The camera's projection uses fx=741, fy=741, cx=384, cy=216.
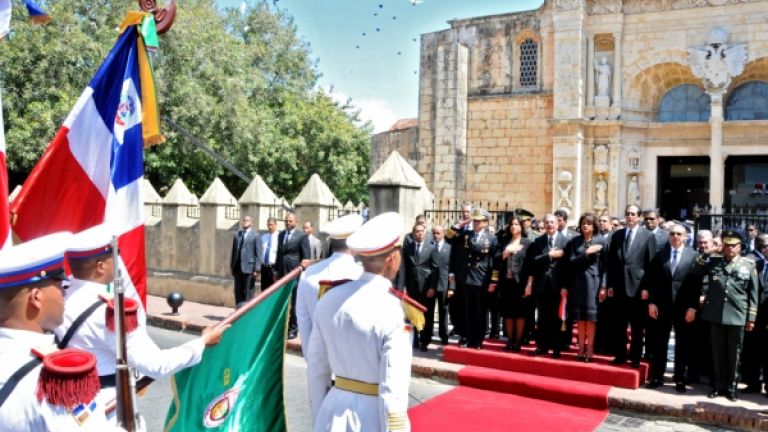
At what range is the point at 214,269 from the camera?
1655cm

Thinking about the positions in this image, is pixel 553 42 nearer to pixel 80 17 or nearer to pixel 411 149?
pixel 411 149

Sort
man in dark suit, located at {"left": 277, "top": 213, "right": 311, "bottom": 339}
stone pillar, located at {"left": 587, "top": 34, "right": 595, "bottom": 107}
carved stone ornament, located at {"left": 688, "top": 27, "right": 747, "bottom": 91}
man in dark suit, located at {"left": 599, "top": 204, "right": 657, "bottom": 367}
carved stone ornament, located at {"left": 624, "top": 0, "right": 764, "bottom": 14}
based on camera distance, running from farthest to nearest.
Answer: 1. stone pillar, located at {"left": 587, "top": 34, "right": 595, "bottom": 107}
2. carved stone ornament, located at {"left": 624, "top": 0, "right": 764, "bottom": 14}
3. carved stone ornament, located at {"left": 688, "top": 27, "right": 747, "bottom": 91}
4. man in dark suit, located at {"left": 277, "top": 213, "right": 311, "bottom": 339}
5. man in dark suit, located at {"left": 599, "top": 204, "right": 657, "bottom": 367}

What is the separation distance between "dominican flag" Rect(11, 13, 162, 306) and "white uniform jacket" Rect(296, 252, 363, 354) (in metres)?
1.19

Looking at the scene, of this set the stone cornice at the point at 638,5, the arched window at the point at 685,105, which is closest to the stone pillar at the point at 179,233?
the stone cornice at the point at 638,5

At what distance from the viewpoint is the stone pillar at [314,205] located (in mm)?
14461

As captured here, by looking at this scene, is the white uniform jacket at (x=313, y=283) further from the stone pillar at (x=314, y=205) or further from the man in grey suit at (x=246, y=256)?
the stone pillar at (x=314, y=205)

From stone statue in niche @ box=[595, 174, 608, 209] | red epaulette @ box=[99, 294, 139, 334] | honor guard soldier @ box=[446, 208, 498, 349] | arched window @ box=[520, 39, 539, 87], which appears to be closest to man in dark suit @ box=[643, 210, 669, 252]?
honor guard soldier @ box=[446, 208, 498, 349]

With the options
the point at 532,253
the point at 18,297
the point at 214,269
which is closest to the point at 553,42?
the point at 214,269

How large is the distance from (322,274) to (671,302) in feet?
17.7

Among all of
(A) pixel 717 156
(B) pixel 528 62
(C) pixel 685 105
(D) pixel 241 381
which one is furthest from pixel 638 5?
(D) pixel 241 381

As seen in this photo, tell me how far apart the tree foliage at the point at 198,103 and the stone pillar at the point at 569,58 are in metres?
13.2

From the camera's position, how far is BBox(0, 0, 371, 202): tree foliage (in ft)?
81.1

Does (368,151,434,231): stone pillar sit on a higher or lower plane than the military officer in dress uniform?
higher

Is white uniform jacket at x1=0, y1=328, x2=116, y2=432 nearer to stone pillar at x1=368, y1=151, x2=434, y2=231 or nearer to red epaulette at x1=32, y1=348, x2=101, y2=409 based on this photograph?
red epaulette at x1=32, y1=348, x2=101, y2=409
